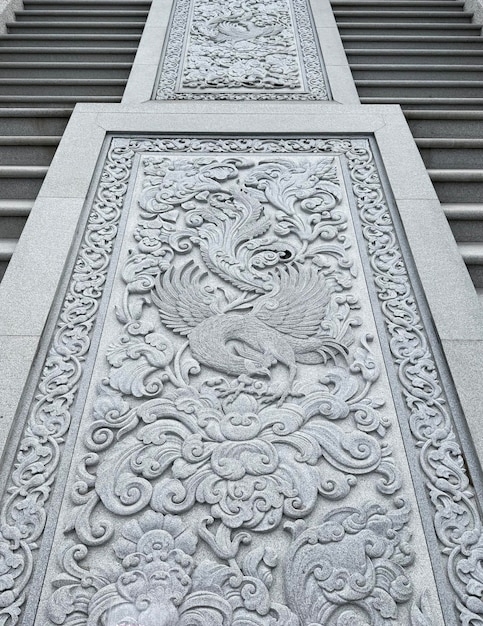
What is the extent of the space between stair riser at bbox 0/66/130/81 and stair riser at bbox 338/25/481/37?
1.74m

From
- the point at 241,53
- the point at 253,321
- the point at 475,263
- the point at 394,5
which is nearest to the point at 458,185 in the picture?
the point at 475,263

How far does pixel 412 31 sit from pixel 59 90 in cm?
267

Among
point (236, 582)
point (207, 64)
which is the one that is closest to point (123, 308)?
point (236, 582)

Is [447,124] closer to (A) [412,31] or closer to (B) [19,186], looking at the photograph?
(A) [412,31]

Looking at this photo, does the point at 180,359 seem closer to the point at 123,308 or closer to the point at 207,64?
the point at 123,308

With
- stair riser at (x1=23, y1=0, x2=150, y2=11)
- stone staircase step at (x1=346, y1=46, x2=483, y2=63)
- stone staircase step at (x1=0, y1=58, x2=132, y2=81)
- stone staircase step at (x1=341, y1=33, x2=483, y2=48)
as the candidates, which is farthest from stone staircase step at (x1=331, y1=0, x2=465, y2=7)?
stone staircase step at (x1=0, y1=58, x2=132, y2=81)

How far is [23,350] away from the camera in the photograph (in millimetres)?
1698

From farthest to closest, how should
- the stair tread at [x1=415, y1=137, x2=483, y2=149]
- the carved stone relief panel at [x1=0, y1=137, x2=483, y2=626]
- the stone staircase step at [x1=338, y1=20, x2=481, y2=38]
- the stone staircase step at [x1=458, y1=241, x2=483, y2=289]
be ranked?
the stone staircase step at [x1=338, y1=20, x2=481, y2=38]
the stair tread at [x1=415, y1=137, x2=483, y2=149]
the stone staircase step at [x1=458, y1=241, x2=483, y2=289]
the carved stone relief panel at [x1=0, y1=137, x2=483, y2=626]

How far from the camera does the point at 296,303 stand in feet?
6.32

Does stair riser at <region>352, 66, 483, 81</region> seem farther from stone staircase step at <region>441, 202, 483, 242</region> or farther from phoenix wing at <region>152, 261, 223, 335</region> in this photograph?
phoenix wing at <region>152, 261, 223, 335</region>

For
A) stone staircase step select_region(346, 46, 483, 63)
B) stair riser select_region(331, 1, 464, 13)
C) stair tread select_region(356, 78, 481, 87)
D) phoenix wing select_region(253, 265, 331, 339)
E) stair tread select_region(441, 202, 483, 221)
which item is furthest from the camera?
stair riser select_region(331, 1, 464, 13)

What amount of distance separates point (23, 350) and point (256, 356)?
0.70 metres

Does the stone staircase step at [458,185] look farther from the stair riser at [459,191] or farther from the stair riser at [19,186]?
the stair riser at [19,186]

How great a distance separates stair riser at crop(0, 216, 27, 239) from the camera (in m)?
2.48
